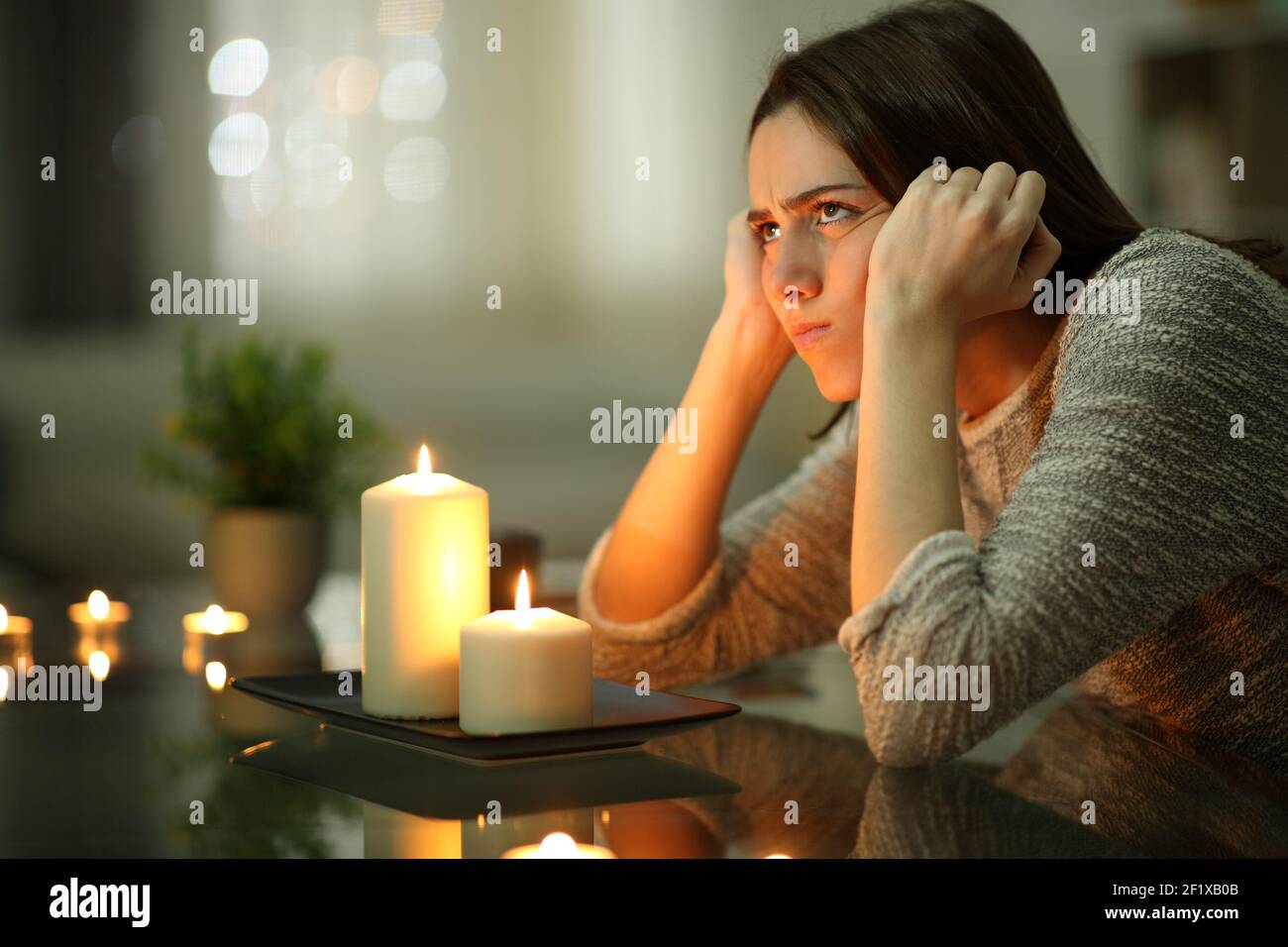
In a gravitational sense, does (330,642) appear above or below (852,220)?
below

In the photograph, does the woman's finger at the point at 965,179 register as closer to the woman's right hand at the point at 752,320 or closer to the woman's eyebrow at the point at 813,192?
the woman's eyebrow at the point at 813,192

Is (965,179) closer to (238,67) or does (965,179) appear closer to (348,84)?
(348,84)

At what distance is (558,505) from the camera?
3.07 metres

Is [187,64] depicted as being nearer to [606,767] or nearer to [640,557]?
[640,557]

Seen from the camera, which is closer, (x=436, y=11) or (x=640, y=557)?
(x=640, y=557)

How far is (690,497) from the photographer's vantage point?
Answer: 3.97ft

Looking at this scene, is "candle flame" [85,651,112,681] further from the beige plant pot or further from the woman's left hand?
the woman's left hand

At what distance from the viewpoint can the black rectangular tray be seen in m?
0.72

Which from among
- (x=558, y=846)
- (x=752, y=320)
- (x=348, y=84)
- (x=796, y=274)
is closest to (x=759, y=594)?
(x=752, y=320)

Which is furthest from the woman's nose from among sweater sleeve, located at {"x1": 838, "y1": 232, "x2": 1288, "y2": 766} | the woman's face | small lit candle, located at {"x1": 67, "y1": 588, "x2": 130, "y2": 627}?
small lit candle, located at {"x1": 67, "y1": 588, "x2": 130, "y2": 627}

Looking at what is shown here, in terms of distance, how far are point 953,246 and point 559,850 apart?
1.67 ft

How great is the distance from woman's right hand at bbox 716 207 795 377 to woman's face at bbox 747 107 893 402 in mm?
190
